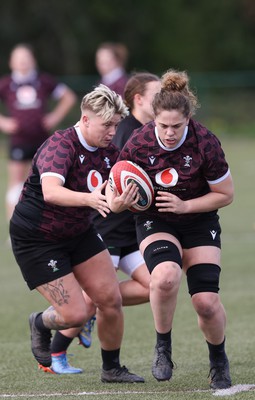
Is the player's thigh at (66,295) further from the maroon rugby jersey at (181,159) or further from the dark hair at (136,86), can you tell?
the dark hair at (136,86)

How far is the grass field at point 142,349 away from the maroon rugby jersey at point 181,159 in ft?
3.77

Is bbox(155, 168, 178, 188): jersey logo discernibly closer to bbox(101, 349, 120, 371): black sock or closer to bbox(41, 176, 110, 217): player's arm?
bbox(41, 176, 110, 217): player's arm

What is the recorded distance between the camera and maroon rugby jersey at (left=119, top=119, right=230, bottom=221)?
5562 millimetres

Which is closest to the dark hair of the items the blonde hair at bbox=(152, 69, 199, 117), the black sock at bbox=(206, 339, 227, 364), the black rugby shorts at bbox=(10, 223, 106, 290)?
the blonde hair at bbox=(152, 69, 199, 117)

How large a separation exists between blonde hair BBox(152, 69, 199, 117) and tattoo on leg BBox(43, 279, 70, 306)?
1.15 meters

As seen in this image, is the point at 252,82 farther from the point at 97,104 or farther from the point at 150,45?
the point at 97,104

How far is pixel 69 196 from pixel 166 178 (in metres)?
0.61

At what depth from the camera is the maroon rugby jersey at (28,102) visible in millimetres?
12664

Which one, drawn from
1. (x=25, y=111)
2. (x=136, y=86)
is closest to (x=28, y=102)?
(x=25, y=111)

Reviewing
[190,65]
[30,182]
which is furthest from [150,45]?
[30,182]

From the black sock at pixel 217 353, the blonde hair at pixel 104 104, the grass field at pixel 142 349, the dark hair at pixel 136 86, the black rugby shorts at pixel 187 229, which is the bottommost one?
the grass field at pixel 142 349

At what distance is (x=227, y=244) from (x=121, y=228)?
4.97 meters

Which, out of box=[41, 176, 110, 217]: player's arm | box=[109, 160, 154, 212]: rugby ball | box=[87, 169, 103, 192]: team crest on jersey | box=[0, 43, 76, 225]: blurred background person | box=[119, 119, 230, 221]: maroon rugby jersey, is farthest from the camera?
box=[0, 43, 76, 225]: blurred background person

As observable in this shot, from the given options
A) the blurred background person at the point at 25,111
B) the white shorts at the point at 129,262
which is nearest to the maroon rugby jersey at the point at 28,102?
the blurred background person at the point at 25,111
